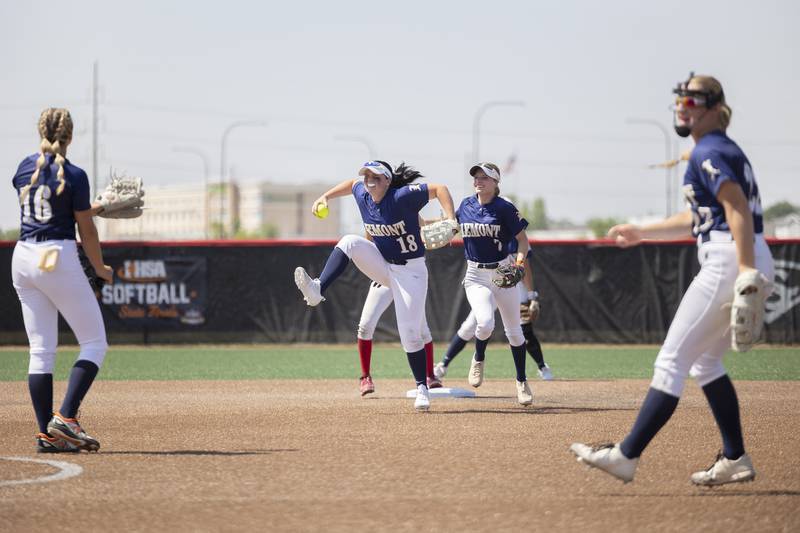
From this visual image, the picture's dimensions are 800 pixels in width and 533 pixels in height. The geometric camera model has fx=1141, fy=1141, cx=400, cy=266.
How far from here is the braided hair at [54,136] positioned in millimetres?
7527

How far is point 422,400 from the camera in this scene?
10352mm

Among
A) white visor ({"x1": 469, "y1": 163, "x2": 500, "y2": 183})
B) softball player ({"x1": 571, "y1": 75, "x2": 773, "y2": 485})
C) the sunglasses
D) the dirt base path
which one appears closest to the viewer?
the dirt base path

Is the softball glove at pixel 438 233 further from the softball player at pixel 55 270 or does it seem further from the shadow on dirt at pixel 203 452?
the softball player at pixel 55 270

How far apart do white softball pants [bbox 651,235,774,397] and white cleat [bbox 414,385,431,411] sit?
4.27 m

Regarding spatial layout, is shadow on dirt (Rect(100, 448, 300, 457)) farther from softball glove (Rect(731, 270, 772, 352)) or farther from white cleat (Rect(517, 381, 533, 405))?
white cleat (Rect(517, 381, 533, 405))

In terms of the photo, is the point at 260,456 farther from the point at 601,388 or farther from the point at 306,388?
the point at 601,388

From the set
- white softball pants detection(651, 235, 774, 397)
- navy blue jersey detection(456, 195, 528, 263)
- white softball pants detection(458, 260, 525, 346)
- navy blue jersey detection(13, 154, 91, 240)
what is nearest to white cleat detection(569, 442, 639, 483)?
white softball pants detection(651, 235, 774, 397)

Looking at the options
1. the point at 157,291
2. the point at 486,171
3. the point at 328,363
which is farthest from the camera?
the point at 157,291

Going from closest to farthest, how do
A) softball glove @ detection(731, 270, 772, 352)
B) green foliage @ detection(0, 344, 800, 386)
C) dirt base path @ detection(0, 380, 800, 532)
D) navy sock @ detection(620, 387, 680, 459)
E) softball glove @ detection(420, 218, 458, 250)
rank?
dirt base path @ detection(0, 380, 800, 532), softball glove @ detection(731, 270, 772, 352), navy sock @ detection(620, 387, 680, 459), softball glove @ detection(420, 218, 458, 250), green foliage @ detection(0, 344, 800, 386)

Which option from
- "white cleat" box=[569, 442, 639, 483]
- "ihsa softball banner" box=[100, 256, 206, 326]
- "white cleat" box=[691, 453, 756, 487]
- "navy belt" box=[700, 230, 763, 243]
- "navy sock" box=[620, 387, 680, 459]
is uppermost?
"navy belt" box=[700, 230, 763, 243]

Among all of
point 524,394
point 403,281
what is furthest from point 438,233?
point 524,394

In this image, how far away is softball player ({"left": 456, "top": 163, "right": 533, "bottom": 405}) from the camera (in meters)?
11.2

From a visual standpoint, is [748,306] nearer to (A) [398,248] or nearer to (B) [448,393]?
(A) [398,248]

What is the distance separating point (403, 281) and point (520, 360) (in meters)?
1.58
